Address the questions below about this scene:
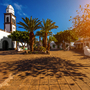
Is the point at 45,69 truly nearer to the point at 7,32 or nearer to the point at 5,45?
the point at 5,45

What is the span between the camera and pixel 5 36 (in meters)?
30.8

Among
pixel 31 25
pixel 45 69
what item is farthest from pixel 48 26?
pixel 45 69

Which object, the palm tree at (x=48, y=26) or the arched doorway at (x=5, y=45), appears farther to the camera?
the arched doorway at (x=5, y=45)

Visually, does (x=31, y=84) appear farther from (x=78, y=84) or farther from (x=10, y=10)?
(x=10, y=10)

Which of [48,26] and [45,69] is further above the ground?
[48,26]

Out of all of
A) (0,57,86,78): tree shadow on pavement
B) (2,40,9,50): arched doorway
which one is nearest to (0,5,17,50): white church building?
(2,40,9,50): arched doorway

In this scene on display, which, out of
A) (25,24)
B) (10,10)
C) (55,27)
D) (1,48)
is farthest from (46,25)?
(10,10)

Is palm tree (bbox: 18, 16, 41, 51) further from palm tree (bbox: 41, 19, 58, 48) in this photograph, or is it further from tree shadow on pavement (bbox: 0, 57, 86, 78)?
tree shadow on pavement (bbox: 0, 57, 86, 78)

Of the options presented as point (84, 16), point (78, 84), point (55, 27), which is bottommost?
point (78, 84)

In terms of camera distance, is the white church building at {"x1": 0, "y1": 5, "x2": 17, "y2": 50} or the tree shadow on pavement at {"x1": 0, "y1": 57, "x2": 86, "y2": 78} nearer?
the tree shadow on pavement at {"x1": 0, "y1": 57, "x2": 86, "y2": 78}

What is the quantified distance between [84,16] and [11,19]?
3628cm

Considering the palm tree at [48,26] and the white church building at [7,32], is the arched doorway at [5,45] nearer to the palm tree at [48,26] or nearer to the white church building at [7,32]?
the white church building at [7,32]

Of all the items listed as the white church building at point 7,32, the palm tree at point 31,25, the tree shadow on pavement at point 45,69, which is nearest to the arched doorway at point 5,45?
the white church building at point 7,32

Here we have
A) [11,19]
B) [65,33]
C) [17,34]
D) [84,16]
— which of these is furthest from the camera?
[11,19]
